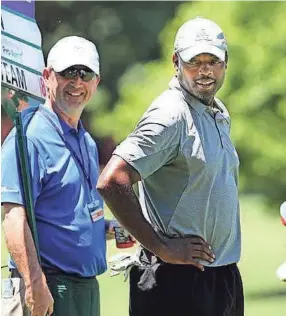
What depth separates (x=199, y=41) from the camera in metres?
3.02

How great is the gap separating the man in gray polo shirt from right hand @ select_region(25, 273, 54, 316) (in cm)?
27

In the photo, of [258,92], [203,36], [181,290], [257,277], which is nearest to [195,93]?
[203,36]

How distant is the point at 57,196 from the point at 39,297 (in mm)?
366

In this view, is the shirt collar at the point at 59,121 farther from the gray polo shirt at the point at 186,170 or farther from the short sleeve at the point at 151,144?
the short sleeve at the point at 151,144

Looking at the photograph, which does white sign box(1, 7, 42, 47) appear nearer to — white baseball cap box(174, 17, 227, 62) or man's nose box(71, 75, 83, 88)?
man's nose box(71, 75, 83, 88)

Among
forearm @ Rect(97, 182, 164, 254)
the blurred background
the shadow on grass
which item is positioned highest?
the blurred background

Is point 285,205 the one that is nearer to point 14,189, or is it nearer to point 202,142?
point 202,142

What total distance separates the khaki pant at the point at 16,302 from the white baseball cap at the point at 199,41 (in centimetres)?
91

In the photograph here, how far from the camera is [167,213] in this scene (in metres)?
2.96

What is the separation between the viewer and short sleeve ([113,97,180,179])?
2822 millimetres

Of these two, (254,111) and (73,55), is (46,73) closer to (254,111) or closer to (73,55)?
(73,55)

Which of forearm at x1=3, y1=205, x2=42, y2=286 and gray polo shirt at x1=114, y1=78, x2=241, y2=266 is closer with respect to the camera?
gray polo shirt at x1=114, y1=78, x2=241, y2=266

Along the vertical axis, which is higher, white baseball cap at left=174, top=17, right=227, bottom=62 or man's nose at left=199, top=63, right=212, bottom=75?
white baseball cap at left=174, top=17, right=227, bottom=62

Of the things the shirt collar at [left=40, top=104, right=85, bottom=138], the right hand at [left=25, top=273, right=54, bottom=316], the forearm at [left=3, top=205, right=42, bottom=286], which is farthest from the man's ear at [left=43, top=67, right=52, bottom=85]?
the right hand at [left=25, top=273, right=54, bottom=316]
